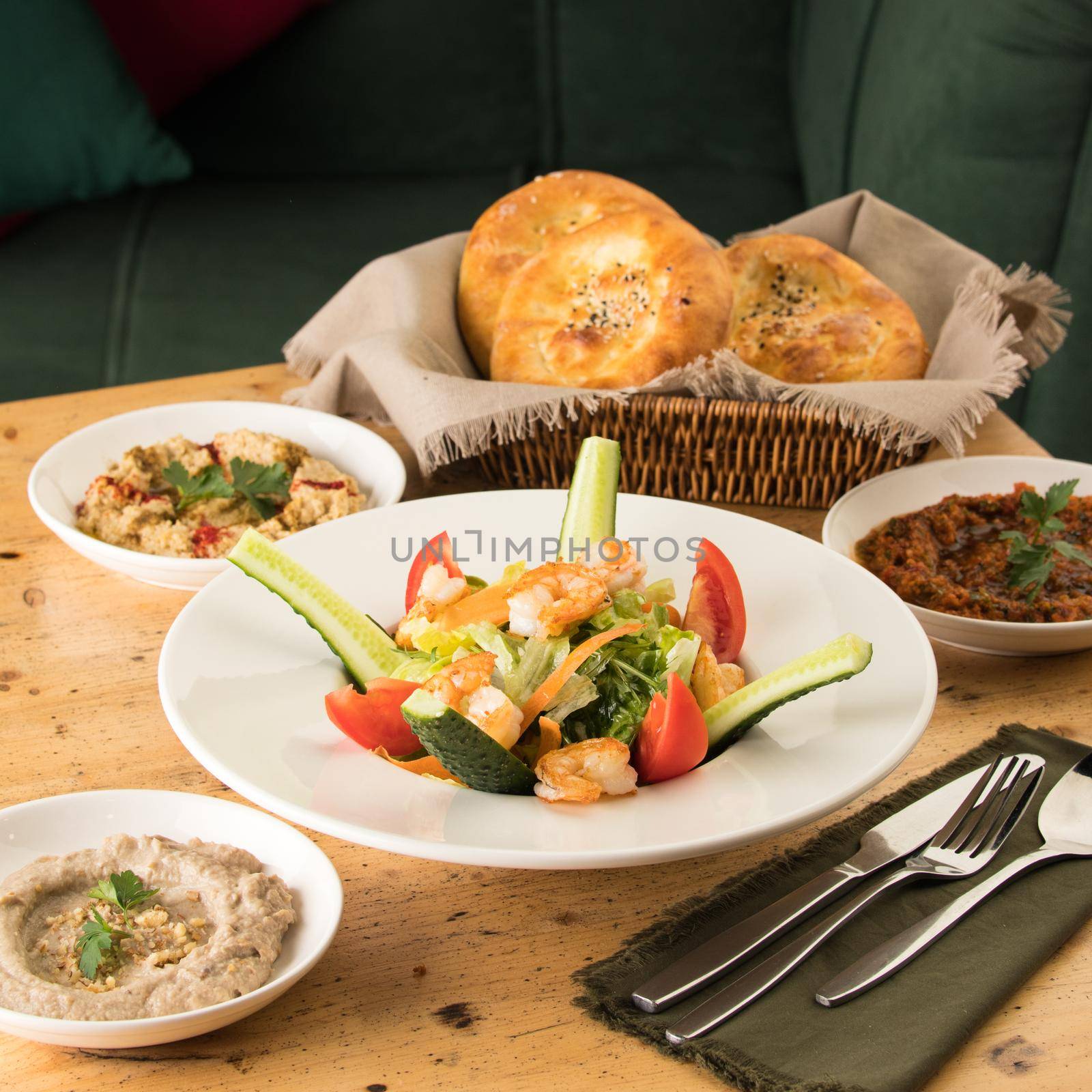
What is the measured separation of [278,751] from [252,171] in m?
2.86

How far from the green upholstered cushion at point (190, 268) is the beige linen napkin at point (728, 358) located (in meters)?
1.02

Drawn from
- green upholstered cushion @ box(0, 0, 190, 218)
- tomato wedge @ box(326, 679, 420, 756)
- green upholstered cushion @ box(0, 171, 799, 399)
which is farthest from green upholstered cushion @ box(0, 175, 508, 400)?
tomato wedge @ box(326, 679, 420, 756)

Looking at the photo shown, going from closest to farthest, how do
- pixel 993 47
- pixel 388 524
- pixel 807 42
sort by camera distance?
pixel 388 524 → pixel 993 47 → pixel 807 42

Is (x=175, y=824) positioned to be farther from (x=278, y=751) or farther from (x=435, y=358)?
(x=435, y=358)

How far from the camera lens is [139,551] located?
4.07 ft

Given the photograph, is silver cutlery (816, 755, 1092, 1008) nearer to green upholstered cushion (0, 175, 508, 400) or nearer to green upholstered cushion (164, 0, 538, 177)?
green upholstered cushion (0, 175, 508, 400)

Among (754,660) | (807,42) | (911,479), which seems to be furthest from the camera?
(807,42)

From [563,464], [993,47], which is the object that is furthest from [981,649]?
[993,47]

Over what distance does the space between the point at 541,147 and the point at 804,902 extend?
2944 mm

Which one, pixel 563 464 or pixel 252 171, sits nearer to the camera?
pixel 563 464

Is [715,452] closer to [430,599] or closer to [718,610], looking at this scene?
[718,610]

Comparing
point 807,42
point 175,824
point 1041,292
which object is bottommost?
point 175,824

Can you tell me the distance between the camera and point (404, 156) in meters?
3.32

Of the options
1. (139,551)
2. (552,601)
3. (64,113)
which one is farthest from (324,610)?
(64,113)
